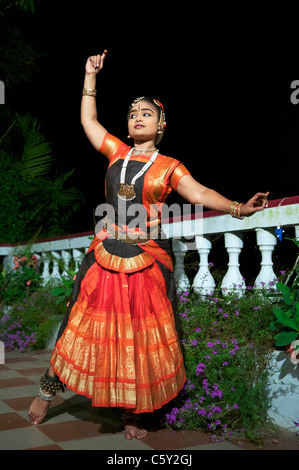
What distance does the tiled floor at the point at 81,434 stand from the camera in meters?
2.30

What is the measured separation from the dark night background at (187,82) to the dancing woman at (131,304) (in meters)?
3.55

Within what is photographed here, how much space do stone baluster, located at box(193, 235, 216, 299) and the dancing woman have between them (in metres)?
0.77

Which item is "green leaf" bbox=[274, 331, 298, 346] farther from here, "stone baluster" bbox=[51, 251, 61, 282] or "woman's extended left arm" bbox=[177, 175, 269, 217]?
"stone baluster" bbox=[51, 251, 61, 282]

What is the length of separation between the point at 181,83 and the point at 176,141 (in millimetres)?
831

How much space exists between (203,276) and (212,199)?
3.80ft

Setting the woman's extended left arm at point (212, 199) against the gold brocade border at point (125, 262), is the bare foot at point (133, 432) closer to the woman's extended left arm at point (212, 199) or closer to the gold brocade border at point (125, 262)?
the gold brocade border at point (125, 262)

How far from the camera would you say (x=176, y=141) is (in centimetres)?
727

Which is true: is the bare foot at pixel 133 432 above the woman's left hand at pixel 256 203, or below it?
below

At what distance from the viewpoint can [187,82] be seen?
22.8 ft

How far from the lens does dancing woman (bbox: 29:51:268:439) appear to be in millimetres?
2338

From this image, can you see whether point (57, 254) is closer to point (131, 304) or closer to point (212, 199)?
point (131, 304)

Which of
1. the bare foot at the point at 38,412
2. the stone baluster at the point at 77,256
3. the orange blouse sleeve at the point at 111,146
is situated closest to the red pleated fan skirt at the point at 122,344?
the bare foot at the point at 38,412

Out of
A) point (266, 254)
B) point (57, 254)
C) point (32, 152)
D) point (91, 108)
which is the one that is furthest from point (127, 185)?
point (32, 152)

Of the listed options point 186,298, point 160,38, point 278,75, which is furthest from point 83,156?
point 186,298
